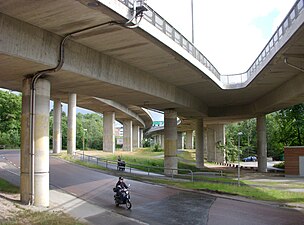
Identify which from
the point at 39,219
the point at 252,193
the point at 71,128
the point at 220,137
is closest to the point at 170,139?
the point at 252,193

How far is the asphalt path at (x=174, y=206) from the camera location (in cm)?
1488

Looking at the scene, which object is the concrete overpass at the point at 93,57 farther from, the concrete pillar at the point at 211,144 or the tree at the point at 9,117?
the tree at the point at 9,117

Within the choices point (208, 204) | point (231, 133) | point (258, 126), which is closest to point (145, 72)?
point (208, 204)

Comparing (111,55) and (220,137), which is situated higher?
(111,55)

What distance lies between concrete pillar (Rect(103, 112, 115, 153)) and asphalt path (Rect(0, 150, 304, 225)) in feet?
146

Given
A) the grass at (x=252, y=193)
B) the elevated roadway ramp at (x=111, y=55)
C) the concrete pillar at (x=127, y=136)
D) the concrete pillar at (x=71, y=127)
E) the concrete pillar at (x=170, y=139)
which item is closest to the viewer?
the elevated roadway ramp at (x=111, y=55)

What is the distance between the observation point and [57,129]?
180ft

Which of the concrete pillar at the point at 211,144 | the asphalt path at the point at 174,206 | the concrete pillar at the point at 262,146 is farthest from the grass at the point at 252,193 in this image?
the concrete pillar at the point at 211,144

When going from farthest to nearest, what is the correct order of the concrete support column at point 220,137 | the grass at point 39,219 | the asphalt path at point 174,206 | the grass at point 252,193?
the concrete support column at point 220,137 → the grass at point 252,193 → the asphalt path at point 174,206 → the grass at point 39,219

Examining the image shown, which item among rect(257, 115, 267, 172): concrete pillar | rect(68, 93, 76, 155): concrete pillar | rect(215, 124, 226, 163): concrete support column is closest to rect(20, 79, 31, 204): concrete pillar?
rect(68, 93, 76, 155): concrete pillar

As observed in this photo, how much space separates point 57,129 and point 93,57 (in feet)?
129

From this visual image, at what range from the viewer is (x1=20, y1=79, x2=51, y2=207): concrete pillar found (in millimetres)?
16484

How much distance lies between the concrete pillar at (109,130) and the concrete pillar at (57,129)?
51.7 ft

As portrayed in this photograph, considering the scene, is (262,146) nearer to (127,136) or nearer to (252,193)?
(252,193)
